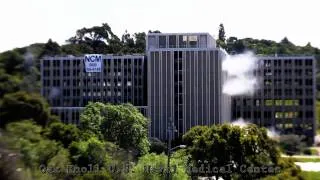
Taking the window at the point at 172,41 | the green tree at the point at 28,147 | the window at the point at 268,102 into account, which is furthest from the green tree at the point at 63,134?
the window at the point at 268,102

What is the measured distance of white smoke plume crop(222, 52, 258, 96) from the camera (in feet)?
334

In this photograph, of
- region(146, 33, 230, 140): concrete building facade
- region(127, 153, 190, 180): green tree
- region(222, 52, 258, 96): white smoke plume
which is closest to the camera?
region(127, 153, 190, 180): green tree

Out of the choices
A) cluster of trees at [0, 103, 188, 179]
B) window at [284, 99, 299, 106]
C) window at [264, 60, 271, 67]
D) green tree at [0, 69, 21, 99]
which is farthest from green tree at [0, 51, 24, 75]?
window at [284, 99, 299, 106]

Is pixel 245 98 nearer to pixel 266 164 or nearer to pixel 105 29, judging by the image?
pixel 105 29

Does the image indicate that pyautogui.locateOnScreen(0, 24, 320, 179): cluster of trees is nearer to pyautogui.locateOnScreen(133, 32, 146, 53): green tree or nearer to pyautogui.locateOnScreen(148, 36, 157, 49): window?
pyautogui.locateOnScreen(148, 36, 157, 49): window

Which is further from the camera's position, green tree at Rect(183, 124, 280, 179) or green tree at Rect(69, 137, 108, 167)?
green tree at Rect(183, 124, 280, 179)

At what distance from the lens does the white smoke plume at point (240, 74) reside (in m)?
102

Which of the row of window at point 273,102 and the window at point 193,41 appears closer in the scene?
the window at point 193,41

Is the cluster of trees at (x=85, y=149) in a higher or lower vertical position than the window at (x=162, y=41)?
lower

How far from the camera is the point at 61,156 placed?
3388cm

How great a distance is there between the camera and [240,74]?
102688 mm

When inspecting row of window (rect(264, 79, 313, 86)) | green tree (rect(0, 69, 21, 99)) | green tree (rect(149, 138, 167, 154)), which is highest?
row of window (rect(264, 79, 313, 86))

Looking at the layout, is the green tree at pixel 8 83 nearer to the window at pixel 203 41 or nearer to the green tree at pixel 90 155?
the green tree at pixel 90 155

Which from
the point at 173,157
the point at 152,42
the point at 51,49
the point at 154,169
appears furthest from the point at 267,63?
the point at 154,169
